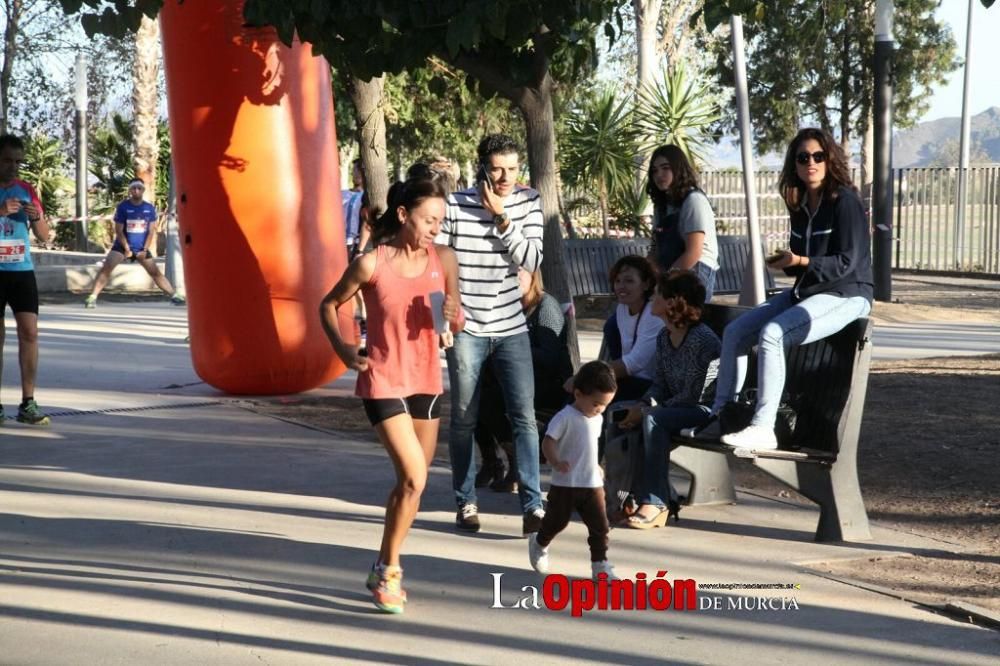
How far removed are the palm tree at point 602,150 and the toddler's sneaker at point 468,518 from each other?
556 inches

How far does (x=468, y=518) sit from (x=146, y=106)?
21.9 m

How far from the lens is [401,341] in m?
5.45

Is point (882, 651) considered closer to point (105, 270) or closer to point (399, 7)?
point (399, 7)

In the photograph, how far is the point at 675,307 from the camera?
267 inches

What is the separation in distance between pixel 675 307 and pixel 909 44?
1385 inches

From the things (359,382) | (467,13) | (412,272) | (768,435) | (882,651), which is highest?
(467,13)

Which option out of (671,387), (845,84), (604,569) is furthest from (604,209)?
(845,84)

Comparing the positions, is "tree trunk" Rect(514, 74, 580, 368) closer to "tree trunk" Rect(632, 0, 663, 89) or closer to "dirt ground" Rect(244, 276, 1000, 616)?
"dirt ground" Rect(244, 276, 1000, 616)

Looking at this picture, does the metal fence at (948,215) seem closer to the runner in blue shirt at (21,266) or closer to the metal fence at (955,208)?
the metal fence at (955,208)

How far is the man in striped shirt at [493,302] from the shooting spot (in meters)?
6.51

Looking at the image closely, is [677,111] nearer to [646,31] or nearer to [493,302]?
[646,31]

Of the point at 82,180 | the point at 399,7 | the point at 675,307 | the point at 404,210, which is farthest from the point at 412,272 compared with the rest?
the point at 82,180

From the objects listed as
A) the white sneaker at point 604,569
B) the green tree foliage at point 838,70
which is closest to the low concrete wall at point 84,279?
the white sneaker at point 604,569

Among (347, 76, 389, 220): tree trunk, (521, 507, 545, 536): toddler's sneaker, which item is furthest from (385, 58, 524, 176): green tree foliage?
(521, 507, 545, 536): toddler's sneaker
